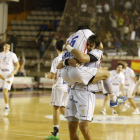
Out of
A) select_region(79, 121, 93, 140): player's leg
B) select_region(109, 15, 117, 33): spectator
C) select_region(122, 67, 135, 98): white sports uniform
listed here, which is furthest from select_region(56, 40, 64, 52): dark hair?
select_region(109, 15, 117, 33): spectator

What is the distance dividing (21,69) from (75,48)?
15274 millimetres

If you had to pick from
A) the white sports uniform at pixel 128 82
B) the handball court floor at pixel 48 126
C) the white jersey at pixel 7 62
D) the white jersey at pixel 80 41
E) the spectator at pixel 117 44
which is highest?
the white jersey at pixel 80 41

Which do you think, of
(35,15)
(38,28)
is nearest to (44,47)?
(38,28)

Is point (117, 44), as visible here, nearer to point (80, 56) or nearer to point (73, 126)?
point (73, 126)

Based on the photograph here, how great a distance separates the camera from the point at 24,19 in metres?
27.0

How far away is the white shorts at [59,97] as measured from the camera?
6.23 metres

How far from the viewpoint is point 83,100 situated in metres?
4.24

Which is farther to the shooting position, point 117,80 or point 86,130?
point 117,80

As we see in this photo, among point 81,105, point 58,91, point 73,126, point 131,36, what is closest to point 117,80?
point 58,91

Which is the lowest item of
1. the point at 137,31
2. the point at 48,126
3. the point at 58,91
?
the point at 48,126

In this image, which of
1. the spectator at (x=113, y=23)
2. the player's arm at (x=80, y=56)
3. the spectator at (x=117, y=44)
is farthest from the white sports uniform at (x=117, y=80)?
the spectator at (x=113, y=23)

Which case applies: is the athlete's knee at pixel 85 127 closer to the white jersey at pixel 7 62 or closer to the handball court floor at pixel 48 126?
the handball court floor at pixel 48 126

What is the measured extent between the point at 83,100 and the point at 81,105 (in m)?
0.07

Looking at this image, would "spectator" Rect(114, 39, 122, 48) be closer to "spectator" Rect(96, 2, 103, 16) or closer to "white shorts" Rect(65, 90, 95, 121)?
"spectator" Rect(96, 2, 103, 16)
